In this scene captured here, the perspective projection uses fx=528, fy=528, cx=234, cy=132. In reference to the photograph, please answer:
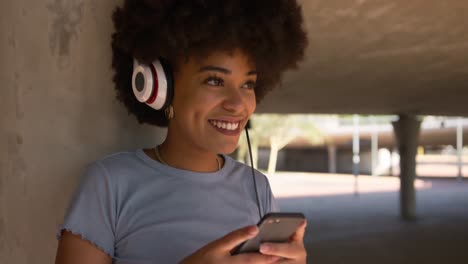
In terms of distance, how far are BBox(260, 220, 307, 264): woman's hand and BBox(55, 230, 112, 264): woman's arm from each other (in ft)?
1.41

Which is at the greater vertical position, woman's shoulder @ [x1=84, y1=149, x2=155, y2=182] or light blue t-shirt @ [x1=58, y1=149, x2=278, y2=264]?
woman's shoulder @ [x1=84, y1=149, x2=155, y2=182]

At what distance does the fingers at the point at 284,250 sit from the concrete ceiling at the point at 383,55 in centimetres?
251

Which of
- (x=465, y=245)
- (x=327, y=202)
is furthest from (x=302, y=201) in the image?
(x=465, y=245)

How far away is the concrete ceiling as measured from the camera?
3840 millimetres

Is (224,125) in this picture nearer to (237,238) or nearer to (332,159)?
(237,238)

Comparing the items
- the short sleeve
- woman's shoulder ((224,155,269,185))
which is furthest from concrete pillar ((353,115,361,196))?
the short sleeve

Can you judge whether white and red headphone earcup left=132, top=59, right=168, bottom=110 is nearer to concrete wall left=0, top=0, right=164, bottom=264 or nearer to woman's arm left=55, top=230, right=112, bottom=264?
concrete wall left=0, top=0, right=164, bottom=264

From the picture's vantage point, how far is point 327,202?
15.5 m

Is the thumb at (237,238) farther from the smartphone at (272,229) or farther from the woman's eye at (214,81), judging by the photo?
the woman's eye at (214,81)

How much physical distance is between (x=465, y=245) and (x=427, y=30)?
6.14m

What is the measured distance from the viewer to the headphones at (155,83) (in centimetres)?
153

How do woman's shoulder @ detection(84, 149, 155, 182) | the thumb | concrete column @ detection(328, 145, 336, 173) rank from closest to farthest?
the thumb
woman's shoulder @ detection(84, 149, 155, 182)
concrete column @ detection(328, 145, 336, 173)

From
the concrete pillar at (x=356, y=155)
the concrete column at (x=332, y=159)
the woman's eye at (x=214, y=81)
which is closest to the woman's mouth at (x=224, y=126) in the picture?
the woman's eye at (x=214, y=81)

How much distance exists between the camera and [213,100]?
4.90ft
